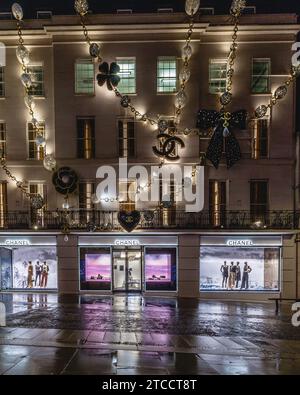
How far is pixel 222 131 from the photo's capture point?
17438mm

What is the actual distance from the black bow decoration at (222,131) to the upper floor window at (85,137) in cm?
Answer: 632

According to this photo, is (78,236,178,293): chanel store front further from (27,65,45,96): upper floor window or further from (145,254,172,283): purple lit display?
(27,65,45,96): upper floor window

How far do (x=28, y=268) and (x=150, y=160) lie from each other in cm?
992

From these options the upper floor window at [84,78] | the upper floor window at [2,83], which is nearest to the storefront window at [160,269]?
the upper floor window at [84,78]

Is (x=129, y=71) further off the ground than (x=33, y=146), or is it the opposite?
(x=129, y=71)

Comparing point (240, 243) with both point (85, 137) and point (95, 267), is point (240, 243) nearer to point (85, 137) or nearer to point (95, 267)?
point (95, 267)

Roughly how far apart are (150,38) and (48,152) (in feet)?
29.3

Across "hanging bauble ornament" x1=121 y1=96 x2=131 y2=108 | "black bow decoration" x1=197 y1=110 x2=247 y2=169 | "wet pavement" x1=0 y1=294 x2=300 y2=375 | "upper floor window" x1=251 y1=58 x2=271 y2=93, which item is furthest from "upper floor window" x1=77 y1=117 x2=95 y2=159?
"upper floor window" x1=251 y1=58 x2=271 y2=93

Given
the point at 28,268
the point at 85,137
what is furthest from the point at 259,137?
the point at 28,268

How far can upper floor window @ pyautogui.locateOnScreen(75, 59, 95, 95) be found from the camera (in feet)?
61.4

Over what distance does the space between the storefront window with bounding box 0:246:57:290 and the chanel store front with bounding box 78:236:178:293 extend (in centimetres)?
194

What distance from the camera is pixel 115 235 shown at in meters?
18.5

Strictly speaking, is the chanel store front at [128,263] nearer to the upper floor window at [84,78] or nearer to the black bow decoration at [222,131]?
the black bow decoration at [222,131]

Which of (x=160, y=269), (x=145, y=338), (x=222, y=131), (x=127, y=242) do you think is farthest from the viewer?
(x=160, y=269)
